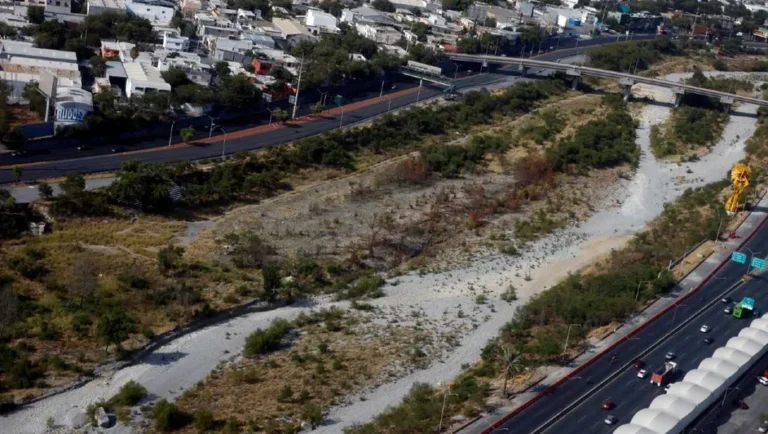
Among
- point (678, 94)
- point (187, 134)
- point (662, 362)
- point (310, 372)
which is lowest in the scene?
Result: point (310, 372)

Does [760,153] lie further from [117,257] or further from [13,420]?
[13,420]

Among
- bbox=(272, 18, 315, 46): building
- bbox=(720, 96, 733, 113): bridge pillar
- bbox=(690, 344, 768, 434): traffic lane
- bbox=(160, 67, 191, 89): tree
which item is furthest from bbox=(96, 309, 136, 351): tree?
bbox=(720, 96, 733, 113): bridge pillar

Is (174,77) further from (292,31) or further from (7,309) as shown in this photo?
(7,309)

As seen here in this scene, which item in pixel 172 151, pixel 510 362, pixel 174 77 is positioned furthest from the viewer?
pixel 174 77

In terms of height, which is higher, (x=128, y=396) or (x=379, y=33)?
(x=379, y=33)

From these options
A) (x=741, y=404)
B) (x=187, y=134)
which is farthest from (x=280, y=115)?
(x=741, y=404)

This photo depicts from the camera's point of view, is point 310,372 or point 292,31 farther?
point 292,31

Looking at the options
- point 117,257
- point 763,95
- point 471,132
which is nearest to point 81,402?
point 117,257

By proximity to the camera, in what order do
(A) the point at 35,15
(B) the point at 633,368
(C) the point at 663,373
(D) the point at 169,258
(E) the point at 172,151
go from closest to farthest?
1. (C) the point at 663,373
2. (B) the point at 633,368
3. (D) the point at 169,258
4. (E) the point at 172,151
5. (A) the point at 35,15
